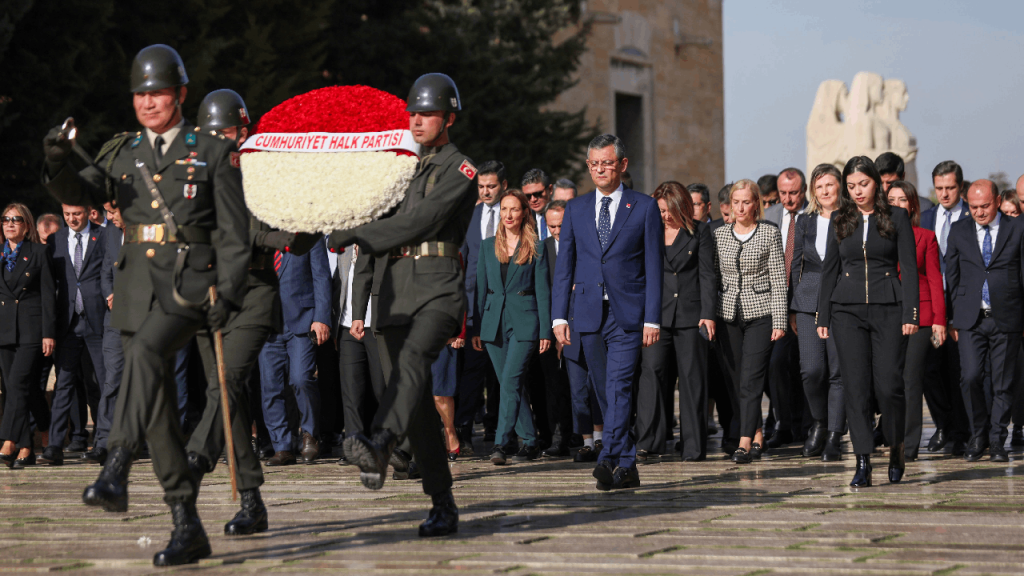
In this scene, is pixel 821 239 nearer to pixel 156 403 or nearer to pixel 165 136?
pixel 165 136

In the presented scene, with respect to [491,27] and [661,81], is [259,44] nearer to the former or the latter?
[491,27]

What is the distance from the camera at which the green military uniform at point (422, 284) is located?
18.1 ft

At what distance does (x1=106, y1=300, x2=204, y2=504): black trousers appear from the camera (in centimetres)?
502

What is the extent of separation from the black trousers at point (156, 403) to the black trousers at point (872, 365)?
424cm

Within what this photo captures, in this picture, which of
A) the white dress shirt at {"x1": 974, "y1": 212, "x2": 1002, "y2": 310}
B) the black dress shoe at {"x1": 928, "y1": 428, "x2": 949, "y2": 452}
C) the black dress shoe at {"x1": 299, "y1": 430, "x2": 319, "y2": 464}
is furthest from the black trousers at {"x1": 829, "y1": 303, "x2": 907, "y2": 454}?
the black dress shoe at {"x1": 299, "y1": 430, "x2": 319, "y2": 464}

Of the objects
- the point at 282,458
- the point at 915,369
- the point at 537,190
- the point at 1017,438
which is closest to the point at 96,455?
the point at 282,458

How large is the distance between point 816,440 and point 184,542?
587 centimetres

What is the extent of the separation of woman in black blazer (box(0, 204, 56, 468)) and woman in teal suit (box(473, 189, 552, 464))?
352 cm

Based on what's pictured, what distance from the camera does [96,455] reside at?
9.92m

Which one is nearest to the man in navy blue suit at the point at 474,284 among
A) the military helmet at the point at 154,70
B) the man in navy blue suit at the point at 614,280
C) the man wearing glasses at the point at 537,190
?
the man wearing glasses at the point at 537,190

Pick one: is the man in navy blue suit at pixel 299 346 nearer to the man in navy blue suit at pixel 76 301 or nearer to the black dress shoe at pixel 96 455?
the black dress shoe at pixel 96 455

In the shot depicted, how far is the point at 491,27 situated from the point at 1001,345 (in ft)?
43.0

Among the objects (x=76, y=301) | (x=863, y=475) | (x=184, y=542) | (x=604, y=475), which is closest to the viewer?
(x=184, y=542)

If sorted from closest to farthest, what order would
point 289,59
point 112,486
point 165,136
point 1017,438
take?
point 112,486 < point 165,136 < point 1017,438 < point 289,59
